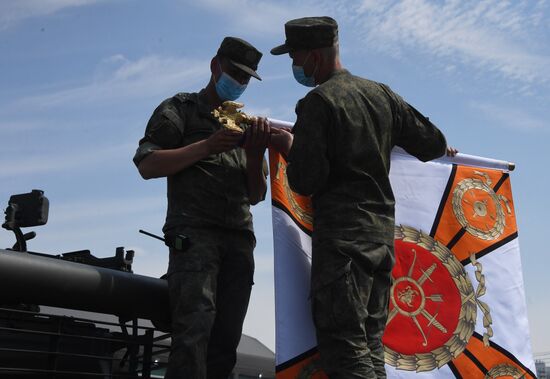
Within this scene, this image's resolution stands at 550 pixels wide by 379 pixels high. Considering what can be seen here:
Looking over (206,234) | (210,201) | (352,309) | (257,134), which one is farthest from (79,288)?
(352,309)

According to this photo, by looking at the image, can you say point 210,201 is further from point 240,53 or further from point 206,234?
point 240,53

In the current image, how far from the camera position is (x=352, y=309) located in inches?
133

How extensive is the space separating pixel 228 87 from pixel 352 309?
4.45 ft

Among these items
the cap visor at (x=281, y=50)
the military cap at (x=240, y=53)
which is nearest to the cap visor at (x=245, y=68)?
the military cap at (x=240, y=53)

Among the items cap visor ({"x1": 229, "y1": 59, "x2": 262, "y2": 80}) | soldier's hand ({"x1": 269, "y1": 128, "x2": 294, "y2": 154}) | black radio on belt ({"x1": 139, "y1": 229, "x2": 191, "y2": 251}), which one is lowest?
black radio on belt ({"x1": 139, "y1": 229, "x2": 191, "y2": 251})

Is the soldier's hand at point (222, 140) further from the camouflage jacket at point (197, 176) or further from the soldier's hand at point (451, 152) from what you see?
the soldier's hand at point (451, 152)

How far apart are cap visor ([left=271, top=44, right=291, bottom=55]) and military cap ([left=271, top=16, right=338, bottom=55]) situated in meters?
0.01

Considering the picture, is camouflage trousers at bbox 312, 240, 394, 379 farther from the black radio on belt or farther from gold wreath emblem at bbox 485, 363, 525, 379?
gold wreath emblem at bbox 485, 363, 525, 379

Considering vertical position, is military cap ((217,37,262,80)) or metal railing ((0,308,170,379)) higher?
military cap ((217,37,262,80))

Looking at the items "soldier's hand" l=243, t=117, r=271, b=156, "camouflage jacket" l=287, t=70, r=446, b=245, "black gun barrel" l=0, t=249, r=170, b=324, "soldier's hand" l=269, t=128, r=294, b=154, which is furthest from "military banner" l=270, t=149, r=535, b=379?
"black gun barrel" l=0, t=249, r=170, b=324

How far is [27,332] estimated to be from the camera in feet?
10.9

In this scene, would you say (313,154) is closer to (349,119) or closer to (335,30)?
(349,119)

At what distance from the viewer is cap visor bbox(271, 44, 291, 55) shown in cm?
389

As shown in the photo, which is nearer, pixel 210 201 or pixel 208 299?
pixel 208 299
